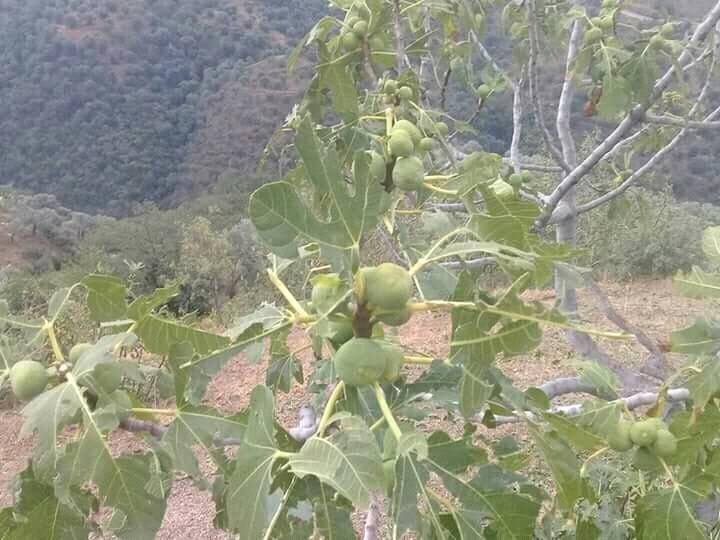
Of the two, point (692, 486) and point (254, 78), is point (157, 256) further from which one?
point (692, 486)

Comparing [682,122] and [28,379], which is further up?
[28,379]

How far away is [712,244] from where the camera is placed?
1356 millimetres

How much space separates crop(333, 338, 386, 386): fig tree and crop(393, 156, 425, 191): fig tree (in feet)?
1.73

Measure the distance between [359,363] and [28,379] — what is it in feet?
1.50

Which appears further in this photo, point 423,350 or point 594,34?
point 423,350

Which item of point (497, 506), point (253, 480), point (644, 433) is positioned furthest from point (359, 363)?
point (644, 433)

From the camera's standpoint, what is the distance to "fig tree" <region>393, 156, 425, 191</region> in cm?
131

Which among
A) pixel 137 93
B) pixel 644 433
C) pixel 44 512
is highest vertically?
pixel 44 512

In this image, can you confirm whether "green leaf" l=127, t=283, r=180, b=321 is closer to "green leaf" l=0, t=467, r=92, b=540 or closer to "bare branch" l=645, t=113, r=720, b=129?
"green leaf" l=0, t=467, r=92, b=540

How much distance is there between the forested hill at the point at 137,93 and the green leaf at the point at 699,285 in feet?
68.3

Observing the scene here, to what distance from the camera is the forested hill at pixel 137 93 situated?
901 inches

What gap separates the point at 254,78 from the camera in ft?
76.1

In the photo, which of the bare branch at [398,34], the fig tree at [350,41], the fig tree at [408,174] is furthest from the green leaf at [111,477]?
the bare branch at [398,34]

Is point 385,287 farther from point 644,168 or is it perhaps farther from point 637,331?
point 644,168
